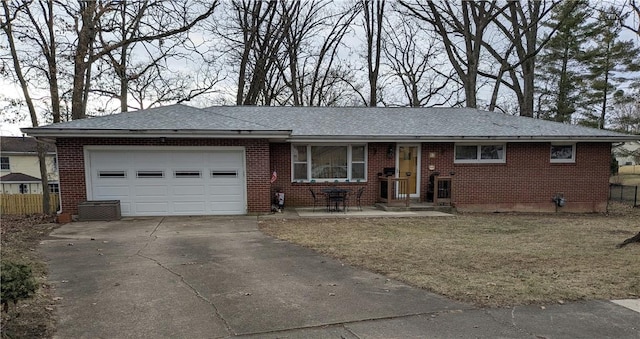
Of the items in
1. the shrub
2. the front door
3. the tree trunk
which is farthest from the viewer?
the tree trunk

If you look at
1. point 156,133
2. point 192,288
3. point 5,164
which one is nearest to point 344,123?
point 156,133

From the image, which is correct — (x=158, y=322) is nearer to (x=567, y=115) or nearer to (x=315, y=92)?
(x=315, y=92)

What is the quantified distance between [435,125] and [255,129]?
6.94 metres

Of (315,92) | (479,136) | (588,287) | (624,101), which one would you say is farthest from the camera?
(315,92)

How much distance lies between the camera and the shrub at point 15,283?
3.16 metres

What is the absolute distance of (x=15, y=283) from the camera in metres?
3.23

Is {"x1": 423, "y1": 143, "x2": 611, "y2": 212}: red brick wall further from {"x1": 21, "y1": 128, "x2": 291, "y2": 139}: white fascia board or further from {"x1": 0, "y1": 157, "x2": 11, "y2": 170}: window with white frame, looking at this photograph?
{"x1": 0, "y1": 157, "x2": 11, "y2": 170}: window with white frame

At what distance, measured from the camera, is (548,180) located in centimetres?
1311

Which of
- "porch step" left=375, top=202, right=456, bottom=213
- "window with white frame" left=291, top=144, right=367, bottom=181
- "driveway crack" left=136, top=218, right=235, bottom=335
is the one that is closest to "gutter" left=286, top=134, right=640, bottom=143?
"window with white frame" left=291, top=144, right=367, bottom=181

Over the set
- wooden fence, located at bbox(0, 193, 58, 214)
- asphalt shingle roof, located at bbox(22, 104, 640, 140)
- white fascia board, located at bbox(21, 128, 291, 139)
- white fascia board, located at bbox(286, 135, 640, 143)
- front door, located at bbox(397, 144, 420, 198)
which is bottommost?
wooden fence, located at bbox(0, 193, 58, 214)

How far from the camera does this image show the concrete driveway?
351 cm

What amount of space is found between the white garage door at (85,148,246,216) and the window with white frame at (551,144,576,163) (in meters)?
11.0

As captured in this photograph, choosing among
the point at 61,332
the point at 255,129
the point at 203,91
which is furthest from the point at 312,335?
the point at 203,91

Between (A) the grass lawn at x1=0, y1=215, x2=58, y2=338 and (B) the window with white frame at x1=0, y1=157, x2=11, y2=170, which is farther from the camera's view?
(B) the window with white frame at x1=0, y1=157, x2=11, y2=170
